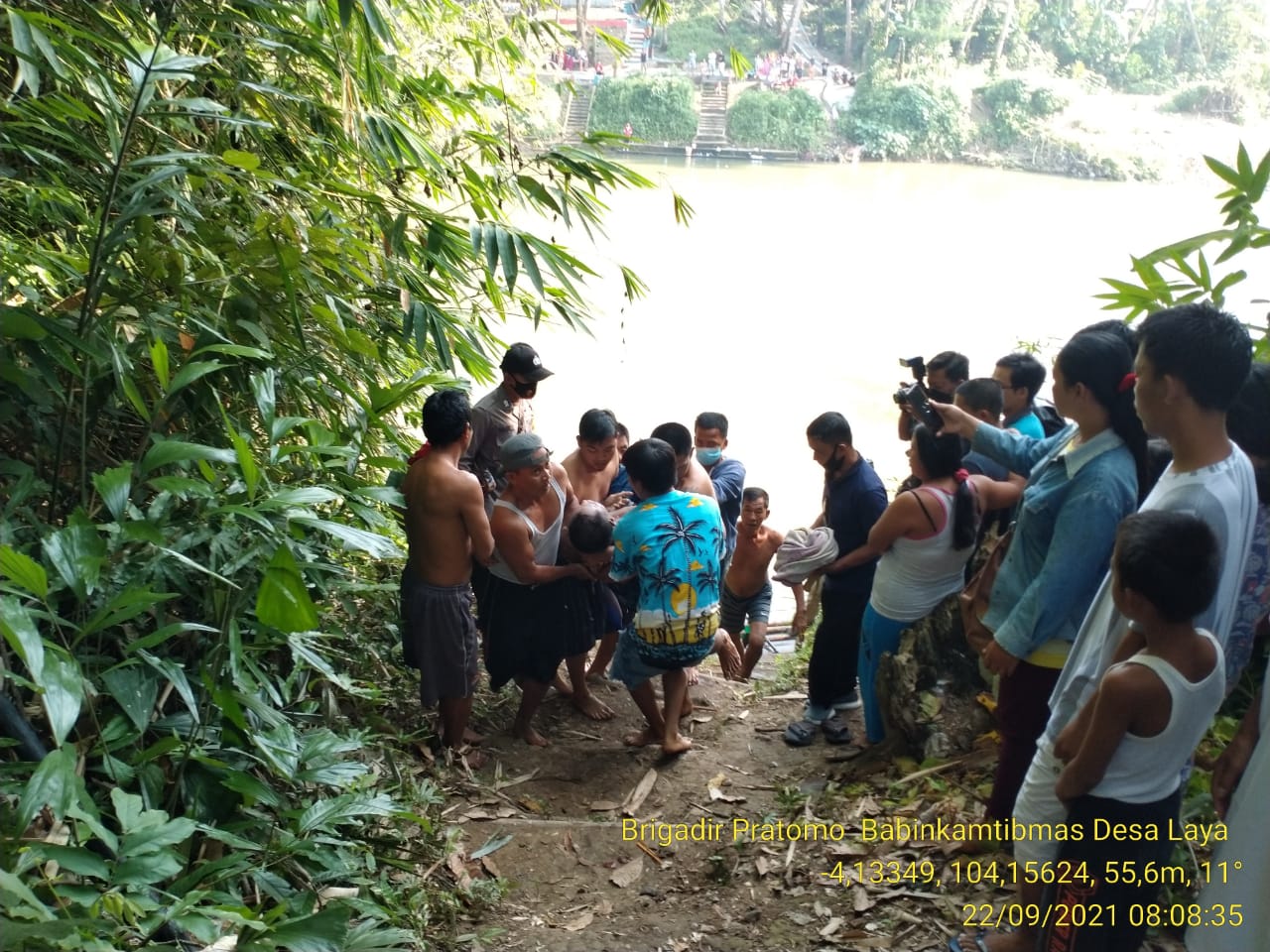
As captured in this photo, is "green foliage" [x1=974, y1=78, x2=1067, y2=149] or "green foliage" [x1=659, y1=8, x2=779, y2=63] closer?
"green foliage" [x1=974, y1=78, x2=1067, y2=149]

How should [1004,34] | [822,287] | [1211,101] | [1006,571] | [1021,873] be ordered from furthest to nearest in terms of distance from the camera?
[1004,34]
[822,287]
[1211,101]
[1006,571]
[1021,873]

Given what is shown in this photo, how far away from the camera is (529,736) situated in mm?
3158

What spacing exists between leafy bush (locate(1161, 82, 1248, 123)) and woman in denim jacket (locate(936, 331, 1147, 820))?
16882 millimetres

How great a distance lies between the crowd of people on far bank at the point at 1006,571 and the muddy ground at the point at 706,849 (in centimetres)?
13

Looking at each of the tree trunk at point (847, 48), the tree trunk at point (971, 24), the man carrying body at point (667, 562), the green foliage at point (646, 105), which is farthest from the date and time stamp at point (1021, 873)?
the tree trunk at point (971, 24)

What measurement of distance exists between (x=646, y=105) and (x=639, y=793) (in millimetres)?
16632

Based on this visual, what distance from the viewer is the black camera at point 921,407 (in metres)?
2.60

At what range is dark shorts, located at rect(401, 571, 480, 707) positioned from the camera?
2.79 metres

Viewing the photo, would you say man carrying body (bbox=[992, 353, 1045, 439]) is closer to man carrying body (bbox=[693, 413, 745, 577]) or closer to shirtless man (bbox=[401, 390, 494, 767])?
man carrying body (bbox=[693, 413, 745, 577])

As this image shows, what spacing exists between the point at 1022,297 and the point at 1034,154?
4736mm

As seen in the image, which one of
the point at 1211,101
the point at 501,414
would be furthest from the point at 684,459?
the point at 1211,101

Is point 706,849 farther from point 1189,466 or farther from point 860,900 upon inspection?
point 1189,466

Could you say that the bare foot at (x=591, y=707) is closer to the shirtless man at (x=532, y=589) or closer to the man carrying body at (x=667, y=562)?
the shirtless man at (x=532, y=589)

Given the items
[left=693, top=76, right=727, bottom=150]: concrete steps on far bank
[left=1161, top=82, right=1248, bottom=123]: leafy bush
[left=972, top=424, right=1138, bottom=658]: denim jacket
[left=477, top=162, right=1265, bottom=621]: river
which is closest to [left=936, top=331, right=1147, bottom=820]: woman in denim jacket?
[left=972, top=424, right=1138, bottom=658]: denim jacket
